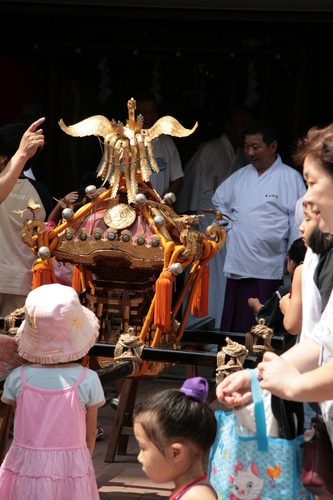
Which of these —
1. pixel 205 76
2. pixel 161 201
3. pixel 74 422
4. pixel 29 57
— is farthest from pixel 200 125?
pixel 74 422

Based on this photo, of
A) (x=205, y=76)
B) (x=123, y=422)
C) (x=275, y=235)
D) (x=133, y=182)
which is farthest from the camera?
(x=205, y=76)

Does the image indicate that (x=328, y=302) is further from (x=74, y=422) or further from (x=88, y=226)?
(x=88, y=226)

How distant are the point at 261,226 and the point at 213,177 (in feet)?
4.01

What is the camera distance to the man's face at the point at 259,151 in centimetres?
557

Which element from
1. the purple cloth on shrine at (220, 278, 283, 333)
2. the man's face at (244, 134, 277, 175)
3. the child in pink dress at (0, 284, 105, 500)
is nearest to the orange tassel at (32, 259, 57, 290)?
the child in pink dress at (0, 284, 105, 500)

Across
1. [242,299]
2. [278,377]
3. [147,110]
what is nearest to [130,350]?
[278,377]

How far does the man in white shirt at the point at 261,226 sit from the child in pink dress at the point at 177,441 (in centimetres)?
324

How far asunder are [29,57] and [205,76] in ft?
5.29

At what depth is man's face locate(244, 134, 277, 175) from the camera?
557cm

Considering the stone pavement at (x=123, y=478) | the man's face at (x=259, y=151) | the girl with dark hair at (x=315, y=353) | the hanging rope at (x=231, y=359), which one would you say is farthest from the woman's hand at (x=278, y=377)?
the man's face at (x=259, y=151)

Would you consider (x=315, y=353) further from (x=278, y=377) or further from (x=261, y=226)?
(x=261, y=226)

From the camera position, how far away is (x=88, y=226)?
12.7 ft

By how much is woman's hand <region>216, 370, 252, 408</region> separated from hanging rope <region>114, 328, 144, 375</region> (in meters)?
1.08

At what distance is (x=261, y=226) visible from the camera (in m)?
5.68
